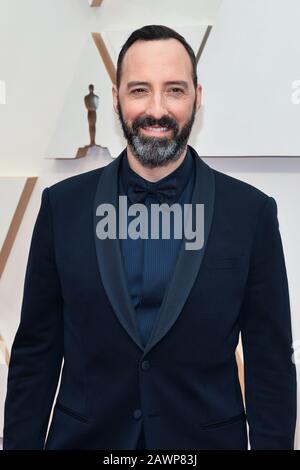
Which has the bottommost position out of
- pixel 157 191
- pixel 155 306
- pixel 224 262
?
pixel 155 306

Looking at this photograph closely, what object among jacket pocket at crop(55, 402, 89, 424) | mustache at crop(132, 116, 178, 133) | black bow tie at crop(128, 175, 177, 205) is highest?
mustache at crop(132, 116, 178, 133)

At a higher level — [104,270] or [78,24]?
[78,24]

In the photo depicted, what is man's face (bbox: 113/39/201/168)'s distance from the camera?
1.46 meters

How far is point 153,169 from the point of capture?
1497 millimetres

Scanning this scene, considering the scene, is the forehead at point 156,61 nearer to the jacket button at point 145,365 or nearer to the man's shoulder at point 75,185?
the man's shoulder at point 75,185

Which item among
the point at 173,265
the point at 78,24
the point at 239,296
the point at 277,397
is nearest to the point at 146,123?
the point at 173,265

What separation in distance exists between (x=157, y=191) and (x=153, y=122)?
173mm

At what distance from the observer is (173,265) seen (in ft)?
4.67

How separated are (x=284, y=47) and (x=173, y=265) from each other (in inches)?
40.9

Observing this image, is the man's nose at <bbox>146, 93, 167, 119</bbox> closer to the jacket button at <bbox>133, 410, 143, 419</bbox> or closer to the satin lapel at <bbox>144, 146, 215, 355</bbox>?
the satin lapel at <bbox>144, 146, 215, 355</bbox>

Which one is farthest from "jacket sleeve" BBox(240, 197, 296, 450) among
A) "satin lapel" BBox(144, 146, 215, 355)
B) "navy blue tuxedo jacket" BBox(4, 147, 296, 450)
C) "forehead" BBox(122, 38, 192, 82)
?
"forehead" BBox(122, 38, 192, 82)

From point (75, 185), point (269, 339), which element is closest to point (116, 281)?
point (75, 185)

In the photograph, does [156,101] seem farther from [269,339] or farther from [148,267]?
[269,339]

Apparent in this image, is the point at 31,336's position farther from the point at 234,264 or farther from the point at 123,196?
the point at 234,264
